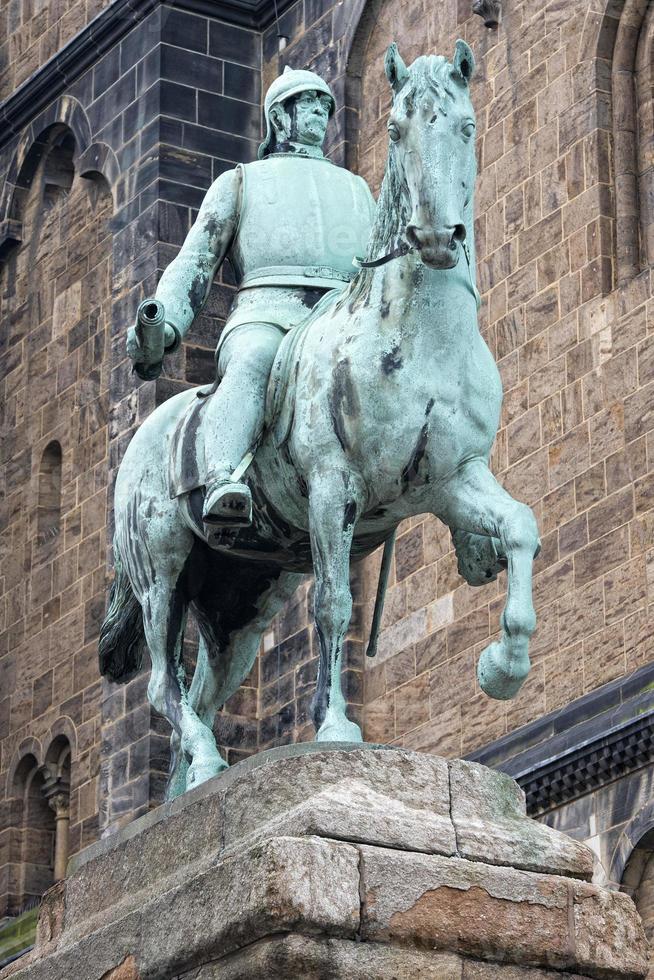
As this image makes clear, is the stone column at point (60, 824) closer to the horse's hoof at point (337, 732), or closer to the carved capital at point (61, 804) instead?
the carved capital at point (61, 804)

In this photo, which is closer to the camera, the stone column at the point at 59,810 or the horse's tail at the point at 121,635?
the horse's tail at the point at 121,635

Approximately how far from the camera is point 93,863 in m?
9.83

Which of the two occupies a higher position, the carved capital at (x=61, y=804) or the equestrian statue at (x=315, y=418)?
the carved capital at (x=61, y=804)

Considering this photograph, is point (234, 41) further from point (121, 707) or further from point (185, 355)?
point (121, 707)

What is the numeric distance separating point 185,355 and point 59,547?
3259 millimetres

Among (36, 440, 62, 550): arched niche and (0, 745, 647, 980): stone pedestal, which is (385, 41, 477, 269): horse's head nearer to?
(0, 745, 647, 980): stone pedestal

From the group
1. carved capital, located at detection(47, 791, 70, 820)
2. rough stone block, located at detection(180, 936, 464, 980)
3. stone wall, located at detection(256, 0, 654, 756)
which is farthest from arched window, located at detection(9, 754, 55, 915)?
rough stone block, located at detection(180, 936, 464, 980)

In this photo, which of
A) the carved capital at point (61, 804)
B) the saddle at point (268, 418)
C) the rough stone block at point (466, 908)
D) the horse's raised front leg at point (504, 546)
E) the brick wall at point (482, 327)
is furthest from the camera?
the carved capital at point (61, 804)

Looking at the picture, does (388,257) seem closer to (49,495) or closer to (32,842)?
(32,842)

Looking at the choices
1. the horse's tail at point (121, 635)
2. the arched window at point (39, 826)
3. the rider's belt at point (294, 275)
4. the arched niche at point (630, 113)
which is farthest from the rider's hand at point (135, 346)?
the arched window at point (39, 826)

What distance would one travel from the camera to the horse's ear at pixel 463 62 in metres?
9.46

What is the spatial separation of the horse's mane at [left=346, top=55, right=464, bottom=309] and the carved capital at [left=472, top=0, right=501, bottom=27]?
10.9m

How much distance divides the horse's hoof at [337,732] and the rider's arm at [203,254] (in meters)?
1.84

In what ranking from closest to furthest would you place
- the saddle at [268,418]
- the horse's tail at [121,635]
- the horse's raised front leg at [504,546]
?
A: the horse's raised front leg at [504,546] → the saddle at [268,418] → the horse's tail at [121,635]
